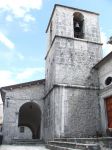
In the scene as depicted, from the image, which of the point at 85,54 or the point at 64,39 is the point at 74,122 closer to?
the point at 85,54

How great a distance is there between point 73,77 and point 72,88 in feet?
2.78

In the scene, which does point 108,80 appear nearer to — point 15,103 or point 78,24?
point 78,24

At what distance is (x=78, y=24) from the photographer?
54.1 ft

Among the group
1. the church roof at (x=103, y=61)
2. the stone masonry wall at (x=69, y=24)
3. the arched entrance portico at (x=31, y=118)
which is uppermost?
the stone masonry wall at (x=69, y=24)

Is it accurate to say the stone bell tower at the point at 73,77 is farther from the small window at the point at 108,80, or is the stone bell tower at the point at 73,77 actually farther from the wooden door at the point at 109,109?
the small window at the point at 108,80

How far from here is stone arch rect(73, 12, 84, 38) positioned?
16.4 meters

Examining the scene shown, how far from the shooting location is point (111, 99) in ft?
41.5

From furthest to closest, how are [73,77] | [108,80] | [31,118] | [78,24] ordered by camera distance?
1. [31,118]
2. [78,24]
3. [73,77]
4. [108,80]

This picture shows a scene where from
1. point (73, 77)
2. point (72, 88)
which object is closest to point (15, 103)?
point (72, 88)

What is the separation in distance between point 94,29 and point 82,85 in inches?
204

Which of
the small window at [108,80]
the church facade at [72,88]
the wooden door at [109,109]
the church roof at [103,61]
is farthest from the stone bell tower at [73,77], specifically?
the small window at [108,80]

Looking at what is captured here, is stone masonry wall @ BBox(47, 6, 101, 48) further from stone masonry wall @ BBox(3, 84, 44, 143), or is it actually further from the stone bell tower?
stone masonry wall @ BBox(3, 84, 44, 143)

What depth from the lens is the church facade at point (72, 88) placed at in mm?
13023

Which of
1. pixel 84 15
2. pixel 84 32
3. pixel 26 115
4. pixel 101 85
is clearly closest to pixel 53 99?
pixel 101 85
